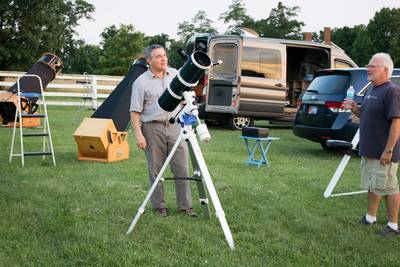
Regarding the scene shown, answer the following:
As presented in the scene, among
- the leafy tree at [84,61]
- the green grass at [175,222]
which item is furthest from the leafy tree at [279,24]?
the green grass at [175,222]

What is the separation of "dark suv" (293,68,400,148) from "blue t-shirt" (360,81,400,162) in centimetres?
452

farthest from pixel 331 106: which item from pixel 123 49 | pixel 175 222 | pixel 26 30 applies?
pixel 123 49

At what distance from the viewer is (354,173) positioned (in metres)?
8.59

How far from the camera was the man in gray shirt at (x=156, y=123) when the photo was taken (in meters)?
5.39

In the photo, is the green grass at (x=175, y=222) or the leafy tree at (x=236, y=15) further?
the leafy tree at (x=236, y=15)

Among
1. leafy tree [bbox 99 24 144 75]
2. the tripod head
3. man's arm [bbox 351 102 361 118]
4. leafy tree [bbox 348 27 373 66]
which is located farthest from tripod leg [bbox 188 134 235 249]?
leafy tree [bbox 348 27 373 66]

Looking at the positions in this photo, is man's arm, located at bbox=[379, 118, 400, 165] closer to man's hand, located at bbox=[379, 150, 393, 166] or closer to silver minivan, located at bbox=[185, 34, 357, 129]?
man's hand, located at bbox=[379, 150, 393, 166]

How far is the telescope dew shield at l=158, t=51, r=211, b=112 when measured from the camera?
4301mm

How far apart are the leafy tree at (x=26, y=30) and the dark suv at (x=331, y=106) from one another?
3417 cm

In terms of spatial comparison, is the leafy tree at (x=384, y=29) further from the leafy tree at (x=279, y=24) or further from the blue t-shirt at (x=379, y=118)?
the blue t-shirt at (x=379, y=118)

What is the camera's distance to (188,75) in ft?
14.3

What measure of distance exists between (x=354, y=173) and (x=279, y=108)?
6.87 m

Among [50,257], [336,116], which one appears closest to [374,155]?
[50,257]

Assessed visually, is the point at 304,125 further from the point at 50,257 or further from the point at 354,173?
the point at 50,257
